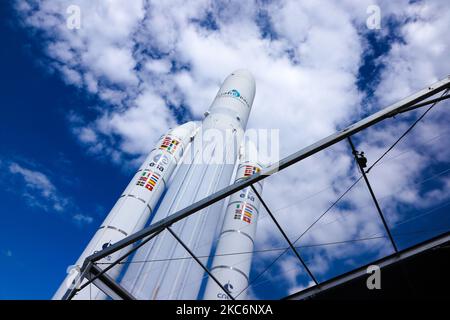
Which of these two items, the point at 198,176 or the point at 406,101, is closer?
the point at 406,101

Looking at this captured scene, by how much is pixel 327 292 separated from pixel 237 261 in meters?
5.11

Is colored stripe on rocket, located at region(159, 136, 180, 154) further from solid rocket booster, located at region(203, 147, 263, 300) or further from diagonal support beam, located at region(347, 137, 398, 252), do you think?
diagonal support beam, located at region(347, 137, 398, 252)

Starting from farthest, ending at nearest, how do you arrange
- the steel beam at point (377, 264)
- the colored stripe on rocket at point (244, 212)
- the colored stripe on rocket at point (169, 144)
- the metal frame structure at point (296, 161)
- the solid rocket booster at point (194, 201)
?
the colored stripe on rocket at point (169, 144) < the colored stripe on rocket at point (244, 212) < the solid rocket booster at point (194, 201) < the metal frame structure at point (296, 161) < the steel beam at point (377, 264)

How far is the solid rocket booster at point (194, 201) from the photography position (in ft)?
33.4

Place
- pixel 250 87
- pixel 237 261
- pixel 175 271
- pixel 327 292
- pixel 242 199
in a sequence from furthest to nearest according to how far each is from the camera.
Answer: pixel 250 87 → pixel 242 199 → pixel 237 261 → pixel 175 271 → pixel 327 292

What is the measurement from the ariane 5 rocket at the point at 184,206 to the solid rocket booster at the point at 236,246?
0.12 feet

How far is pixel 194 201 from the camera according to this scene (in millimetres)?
12609

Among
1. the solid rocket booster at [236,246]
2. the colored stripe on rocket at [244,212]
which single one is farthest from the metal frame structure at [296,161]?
the colored stripe on rocket at [244,212]

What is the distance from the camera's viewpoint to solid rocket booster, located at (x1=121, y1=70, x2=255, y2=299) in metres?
10.2

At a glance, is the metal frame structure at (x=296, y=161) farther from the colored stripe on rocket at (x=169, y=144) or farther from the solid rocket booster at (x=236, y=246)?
the colored stripe on rocket at (x=169, y=144)
